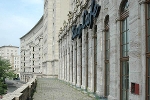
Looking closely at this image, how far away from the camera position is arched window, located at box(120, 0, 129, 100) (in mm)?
14508

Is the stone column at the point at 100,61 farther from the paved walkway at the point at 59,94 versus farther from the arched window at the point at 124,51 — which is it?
the arched window at the point at 124,51

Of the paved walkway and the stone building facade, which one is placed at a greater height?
the stone building facade

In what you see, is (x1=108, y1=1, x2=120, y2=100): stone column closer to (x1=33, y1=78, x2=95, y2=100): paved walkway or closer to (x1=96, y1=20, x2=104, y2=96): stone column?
(x1=96, y1=20, x2=104, y2=96): stone column

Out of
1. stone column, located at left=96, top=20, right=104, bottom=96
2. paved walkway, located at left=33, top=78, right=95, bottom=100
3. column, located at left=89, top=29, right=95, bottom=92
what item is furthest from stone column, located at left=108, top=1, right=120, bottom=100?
column, located at left=89, top=29, right=95, bottom=92

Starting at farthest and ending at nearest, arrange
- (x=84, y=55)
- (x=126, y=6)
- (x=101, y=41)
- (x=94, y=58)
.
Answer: (x=84, y=55), (x=94, y=58), (x=101, y=41), (x=126, y=6)

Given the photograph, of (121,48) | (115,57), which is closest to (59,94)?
(115,57)

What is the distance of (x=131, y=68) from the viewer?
13.2 m

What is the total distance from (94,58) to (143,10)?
11.5 metres

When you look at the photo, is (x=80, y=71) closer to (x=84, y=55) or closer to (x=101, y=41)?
(x=84, y=55)

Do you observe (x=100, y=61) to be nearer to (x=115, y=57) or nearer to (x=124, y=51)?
(x=115, y=57)

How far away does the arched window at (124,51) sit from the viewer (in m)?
14.5

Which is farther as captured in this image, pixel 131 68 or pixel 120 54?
pixel 120 54

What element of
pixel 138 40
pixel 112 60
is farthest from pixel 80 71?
pixel 138 40

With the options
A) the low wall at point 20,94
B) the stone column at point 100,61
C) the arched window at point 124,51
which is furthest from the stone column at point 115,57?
the low wall at point 20,94
